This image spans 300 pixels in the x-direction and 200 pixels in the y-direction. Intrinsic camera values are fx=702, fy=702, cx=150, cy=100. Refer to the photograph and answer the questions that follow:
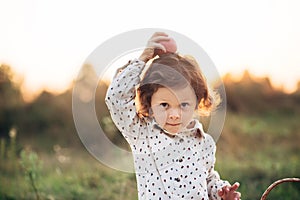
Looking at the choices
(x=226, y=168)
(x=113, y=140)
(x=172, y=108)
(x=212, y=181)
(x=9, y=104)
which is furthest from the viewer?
(x=9, y=104)

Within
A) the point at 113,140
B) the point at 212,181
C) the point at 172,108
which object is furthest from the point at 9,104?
the point at 172,108

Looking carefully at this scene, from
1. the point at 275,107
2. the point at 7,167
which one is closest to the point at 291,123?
the point at 275,107

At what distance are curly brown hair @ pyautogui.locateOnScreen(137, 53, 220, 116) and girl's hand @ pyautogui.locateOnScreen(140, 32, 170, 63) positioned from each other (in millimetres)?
25

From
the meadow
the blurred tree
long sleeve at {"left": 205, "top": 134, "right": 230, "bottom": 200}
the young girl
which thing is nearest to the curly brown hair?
the young girl

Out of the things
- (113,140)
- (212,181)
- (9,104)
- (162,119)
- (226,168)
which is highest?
(162,119)

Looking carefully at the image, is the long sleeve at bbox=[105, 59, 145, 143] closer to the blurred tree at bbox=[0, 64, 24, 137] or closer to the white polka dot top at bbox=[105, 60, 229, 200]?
the white polka dot top at bbox=[105, 60, 229, 200]

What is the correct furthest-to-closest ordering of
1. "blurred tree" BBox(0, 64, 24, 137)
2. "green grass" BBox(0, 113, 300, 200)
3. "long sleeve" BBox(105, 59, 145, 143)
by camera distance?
"blurred tree" BBox(0, 64, 24, 137) → "green grass" BBox(0, 113, 300, 200) → "long sleeve" BBox(105, 59, 145, 143)

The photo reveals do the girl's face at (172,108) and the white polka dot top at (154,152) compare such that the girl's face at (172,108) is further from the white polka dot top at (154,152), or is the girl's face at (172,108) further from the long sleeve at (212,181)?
the long sleeve at (212,181)

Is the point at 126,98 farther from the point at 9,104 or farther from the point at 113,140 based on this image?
the point at 9,104

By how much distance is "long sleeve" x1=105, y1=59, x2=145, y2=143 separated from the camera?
1.94 meters

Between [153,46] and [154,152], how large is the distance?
11.8 inches

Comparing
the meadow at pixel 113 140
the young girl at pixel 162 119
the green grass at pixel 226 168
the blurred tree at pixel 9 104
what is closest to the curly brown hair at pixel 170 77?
the young girl at pixel 162 119

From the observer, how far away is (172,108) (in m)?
1.95

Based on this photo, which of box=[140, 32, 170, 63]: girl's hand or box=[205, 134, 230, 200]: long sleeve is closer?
box=[140, 32, 170, 63]: girl's hand
